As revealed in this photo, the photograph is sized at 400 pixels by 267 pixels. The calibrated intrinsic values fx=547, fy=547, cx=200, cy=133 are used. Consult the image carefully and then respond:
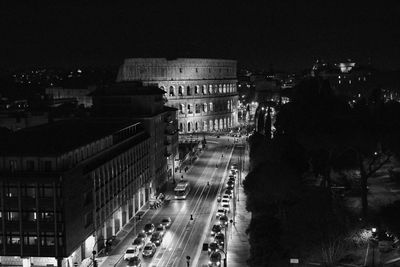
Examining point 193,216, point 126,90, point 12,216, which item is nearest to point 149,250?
point 12,216

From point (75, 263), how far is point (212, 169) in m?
39.5

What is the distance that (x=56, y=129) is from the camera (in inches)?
1820

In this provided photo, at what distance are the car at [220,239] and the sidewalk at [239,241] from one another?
2.25 ft

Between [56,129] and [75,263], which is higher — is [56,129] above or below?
above

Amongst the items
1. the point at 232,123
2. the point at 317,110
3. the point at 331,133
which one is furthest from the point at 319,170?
the point at 232,123

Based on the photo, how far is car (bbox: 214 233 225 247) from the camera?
40306 mm

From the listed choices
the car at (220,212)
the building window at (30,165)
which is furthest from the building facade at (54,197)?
the car at (220,212)

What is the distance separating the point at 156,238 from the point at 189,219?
7895mm

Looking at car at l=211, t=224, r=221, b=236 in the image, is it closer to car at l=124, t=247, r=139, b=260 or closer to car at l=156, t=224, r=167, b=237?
car at l=156, t=224, r=167, b=237

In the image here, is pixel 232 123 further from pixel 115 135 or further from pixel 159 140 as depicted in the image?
pixel 115 135

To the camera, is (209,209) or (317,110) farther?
(317,110)

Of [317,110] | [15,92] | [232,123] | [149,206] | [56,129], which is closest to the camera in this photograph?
[56,129]

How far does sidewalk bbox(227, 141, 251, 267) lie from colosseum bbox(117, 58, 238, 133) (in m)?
68.4

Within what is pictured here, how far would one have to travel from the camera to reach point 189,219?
4897cm
